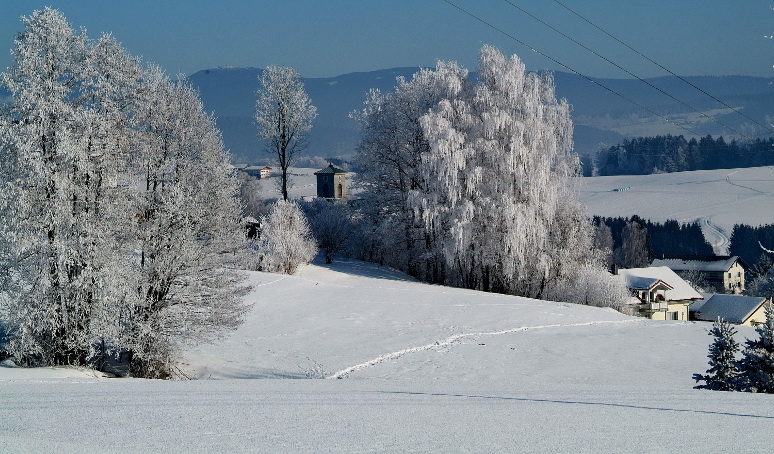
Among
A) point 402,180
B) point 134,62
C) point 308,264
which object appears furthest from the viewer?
point 402,180

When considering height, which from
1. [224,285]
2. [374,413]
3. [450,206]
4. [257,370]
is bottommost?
[257,370]

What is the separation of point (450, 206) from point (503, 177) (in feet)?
10.8

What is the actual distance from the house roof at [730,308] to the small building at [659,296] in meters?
1.45

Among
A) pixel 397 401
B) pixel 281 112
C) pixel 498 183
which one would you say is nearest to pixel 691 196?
pixel 281 112

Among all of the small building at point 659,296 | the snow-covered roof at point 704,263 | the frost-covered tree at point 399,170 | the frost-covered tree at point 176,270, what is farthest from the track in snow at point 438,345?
the snow-covered roof at point 704,263

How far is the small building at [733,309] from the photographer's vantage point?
52.4 m

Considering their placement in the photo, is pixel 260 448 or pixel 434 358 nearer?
pixel 260 448

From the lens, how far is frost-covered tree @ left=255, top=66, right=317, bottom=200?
48.0 metres

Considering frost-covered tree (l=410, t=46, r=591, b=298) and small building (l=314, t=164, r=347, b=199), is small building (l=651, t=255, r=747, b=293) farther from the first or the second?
frost-covered tree (l=410, t=46, r=591, b=298)

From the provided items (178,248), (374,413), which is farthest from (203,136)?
(374,413)

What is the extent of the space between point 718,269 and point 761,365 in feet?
281

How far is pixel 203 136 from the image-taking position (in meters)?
32.1

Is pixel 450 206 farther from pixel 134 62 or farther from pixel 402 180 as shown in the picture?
pixel 134 62

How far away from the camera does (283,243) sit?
126 feet
